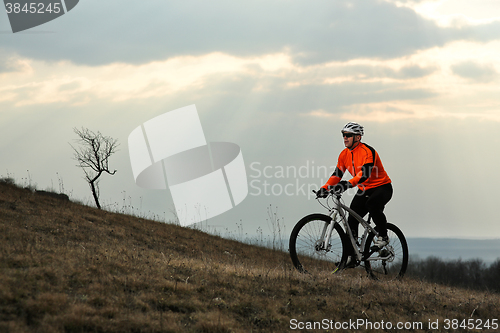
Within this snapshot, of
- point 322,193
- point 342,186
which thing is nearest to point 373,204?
point 342,186

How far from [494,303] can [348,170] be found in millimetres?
3339

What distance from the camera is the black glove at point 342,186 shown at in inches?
294

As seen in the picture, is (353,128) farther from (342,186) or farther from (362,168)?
(342,186)

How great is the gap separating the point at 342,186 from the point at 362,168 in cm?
49

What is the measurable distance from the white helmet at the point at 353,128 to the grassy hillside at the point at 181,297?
8.56 feet

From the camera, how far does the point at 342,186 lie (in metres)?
7.52

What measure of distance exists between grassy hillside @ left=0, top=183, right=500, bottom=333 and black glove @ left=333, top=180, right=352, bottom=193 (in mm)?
1513

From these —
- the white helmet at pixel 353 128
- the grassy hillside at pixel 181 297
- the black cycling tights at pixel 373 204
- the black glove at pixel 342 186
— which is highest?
the white helmet at pixel 353 128

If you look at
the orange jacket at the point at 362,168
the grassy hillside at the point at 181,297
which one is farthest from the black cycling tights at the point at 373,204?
the grassy hillside at the point at 181,297

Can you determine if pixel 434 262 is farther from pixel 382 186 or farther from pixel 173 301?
pixel 173 301

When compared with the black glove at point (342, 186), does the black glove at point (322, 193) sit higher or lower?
lower

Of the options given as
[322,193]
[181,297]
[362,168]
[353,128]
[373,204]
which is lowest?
[181,297]

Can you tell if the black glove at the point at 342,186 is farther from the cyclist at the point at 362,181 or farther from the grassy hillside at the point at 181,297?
the grassy hillside at the point at 181,297

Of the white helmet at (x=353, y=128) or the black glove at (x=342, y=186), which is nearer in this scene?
the black glove at (x=342, y=186)
